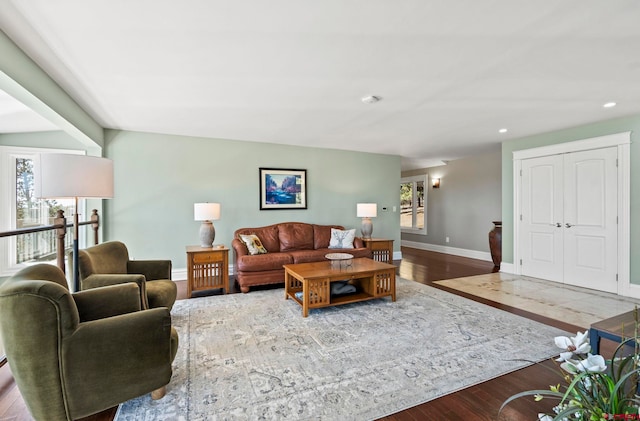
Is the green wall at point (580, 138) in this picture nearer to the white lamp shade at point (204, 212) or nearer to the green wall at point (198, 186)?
the green wall at point (198, 186)

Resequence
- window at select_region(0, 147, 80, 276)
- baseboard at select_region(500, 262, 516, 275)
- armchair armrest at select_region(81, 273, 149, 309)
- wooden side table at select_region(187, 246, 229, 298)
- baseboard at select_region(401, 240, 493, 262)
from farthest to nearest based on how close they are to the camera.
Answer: baseboard at select_region(401, 240, 493, 262)
baseboard at select_region(500, 262, 516, 275)
window at select_region(0, 147, 80, 276)
wooden side table at select_region(187, 246, 229, 298)
armchair armrest at select_region(81, 273, 149, 309)

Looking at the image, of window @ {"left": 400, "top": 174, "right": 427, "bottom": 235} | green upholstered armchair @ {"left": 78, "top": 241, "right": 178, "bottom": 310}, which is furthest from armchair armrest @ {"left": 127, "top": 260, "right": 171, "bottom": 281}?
window @ {"left": 400, "top": 174, "right": 427, "bottom": 235}

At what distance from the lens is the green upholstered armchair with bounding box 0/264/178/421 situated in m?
1.35

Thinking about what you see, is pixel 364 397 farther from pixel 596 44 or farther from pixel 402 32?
pixel 596 44

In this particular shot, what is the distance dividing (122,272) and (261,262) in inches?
66.2

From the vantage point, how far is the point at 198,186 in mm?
4852

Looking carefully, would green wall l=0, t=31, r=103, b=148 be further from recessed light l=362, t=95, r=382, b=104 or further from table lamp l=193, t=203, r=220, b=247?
recessed light l=362, t=95, r=382, b=104

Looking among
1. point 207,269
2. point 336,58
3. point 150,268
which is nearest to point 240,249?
point 207,269

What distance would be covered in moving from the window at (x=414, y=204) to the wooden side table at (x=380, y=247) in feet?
9.77

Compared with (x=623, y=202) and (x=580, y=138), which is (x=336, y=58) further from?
(x=623, y=202)

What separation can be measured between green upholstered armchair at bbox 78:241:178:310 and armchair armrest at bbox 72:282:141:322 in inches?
13.7

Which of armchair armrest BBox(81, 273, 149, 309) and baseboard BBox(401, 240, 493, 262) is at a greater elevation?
armchair armrest BBox(81, 273, 149, 309)

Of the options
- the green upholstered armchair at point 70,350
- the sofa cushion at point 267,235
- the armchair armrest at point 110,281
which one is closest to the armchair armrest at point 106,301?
the green upholstered armchair at point 70,350

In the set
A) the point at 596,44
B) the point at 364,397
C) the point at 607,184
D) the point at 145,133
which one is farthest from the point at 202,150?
the point at 607,184
